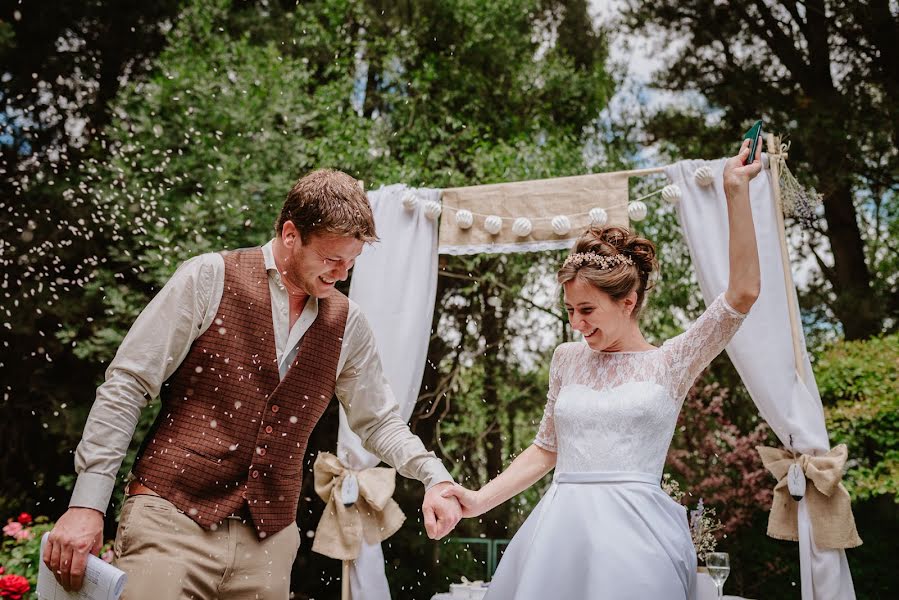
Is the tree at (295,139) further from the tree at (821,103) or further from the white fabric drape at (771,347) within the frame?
the white fabric drape at (771,347)

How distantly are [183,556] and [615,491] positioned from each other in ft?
3.27

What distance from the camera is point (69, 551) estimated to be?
1597 mm

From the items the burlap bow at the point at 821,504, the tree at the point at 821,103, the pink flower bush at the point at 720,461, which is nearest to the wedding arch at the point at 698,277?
the burlap bow at the point at 821,504

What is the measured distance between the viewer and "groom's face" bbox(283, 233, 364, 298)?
2012 mm

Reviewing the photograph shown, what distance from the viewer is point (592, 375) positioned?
2.09 meters

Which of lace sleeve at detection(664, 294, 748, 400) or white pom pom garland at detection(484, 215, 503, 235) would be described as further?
white pom pom garland at detection(484, 215, 503, 235)

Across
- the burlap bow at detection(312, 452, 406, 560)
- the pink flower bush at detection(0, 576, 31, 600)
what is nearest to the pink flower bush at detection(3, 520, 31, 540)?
the pink flower bush at detection(0, 576, 31, 600)

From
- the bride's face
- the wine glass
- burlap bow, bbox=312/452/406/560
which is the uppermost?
the bride's face

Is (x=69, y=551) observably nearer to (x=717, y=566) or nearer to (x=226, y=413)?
(x=226, y=413)

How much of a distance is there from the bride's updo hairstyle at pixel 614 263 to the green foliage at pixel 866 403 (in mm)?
2747

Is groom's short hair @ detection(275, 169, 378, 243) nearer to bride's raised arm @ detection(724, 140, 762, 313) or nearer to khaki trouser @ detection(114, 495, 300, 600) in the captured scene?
khaki trouser @ detection(114, 495, 300, 600)

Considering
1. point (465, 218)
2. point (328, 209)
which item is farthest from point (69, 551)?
point (465, 218)

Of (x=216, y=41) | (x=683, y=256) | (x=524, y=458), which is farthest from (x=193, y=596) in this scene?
(x=216, y=41)

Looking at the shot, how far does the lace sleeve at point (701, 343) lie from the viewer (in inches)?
74.7
